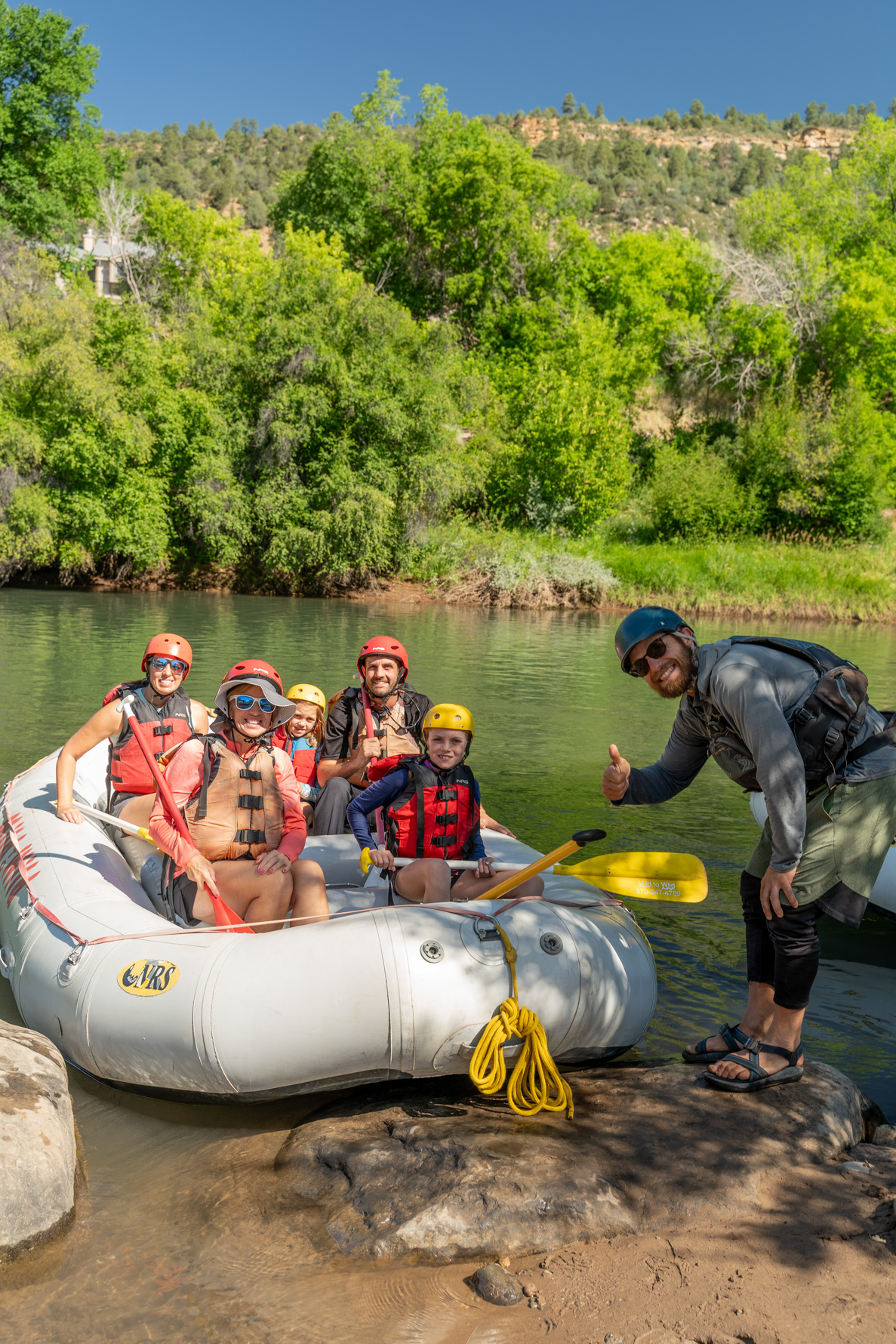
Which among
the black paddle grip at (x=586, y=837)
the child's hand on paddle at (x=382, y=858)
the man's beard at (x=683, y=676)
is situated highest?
the man's beard at (x=683, y=676)

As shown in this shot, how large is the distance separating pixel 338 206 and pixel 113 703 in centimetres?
3626

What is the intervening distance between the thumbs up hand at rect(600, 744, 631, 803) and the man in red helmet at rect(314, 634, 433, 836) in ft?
6.90

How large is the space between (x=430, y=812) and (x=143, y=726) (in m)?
1.67

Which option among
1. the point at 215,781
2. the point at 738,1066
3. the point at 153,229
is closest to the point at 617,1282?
the point at 738,1066

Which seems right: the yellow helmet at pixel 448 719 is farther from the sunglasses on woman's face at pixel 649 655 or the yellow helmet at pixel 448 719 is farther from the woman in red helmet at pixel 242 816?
the sunglasses on woman's face at pixel 649 655

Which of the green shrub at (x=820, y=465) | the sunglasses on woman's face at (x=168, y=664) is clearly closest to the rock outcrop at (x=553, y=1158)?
the sunglasses on woman's face at (x=168, y=664)

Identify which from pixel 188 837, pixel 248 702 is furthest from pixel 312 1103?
pixel 248 702

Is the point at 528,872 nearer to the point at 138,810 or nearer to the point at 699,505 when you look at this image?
the point at 138,810

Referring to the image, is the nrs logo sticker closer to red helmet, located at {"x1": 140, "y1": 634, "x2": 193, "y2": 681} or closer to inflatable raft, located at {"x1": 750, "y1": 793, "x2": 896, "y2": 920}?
red helmet, located at {"x1": 140, "y1": 634, "x2": 193, "y2": 681}

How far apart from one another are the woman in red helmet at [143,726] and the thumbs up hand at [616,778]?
91.7 inches

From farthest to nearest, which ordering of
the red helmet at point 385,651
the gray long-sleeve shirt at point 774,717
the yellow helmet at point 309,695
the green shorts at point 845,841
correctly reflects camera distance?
1. the yellow helmet at point 309,695
2. the red helmet at point 385,651
3. the green shorts at point 845,841
4. the gray long-sleeve shirt at point 774,717

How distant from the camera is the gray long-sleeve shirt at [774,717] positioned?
111 inches

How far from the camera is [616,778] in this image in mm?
3406

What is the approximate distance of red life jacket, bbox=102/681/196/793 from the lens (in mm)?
5070
